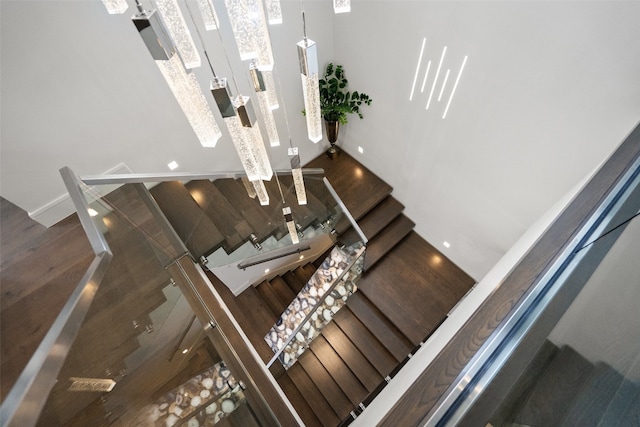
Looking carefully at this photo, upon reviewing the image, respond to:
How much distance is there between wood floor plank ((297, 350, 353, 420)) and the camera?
4.14 metres

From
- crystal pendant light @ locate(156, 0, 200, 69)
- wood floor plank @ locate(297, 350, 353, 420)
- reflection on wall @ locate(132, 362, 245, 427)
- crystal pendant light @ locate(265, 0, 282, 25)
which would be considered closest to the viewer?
crystal pendant light @ locate(156, 0, 200, 69)

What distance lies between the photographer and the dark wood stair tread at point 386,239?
495 centimetres

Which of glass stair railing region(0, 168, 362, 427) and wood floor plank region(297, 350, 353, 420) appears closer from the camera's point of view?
glass stair railing region(0, 168, 362, 427)

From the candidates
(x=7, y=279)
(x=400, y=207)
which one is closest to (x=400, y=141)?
(x=400, y=207)

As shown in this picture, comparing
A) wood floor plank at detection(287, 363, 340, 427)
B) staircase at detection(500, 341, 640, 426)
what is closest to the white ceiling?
staircase at detection(500, 341, 640, 426)

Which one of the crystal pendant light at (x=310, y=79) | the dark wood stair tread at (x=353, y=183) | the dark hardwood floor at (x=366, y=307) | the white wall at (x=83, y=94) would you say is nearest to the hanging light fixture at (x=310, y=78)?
the crystal pendant light at (x=310, y=79)

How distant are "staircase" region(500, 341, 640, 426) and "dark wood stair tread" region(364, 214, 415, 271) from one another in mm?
3700

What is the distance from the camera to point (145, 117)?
324 cm

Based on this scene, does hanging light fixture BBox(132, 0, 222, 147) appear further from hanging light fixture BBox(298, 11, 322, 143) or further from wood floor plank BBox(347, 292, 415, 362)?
wood floor plank BBox(347, 292, 415, 362)

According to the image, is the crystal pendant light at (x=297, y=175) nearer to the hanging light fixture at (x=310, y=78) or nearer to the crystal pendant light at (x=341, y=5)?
the hanging light fixture at (x=310, y=78)

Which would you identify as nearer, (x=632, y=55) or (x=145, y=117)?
(x=632, y=55)

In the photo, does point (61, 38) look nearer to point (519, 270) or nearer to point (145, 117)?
point (145, 117)

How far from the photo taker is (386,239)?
5.04 metres

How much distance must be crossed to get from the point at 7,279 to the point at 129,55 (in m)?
2.33
